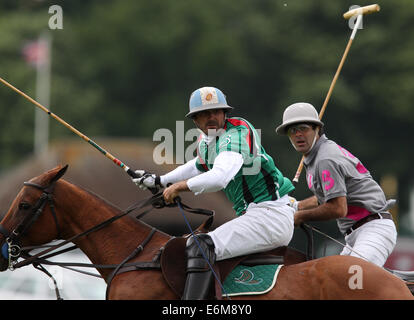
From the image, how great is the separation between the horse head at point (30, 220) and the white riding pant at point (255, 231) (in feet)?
4.68

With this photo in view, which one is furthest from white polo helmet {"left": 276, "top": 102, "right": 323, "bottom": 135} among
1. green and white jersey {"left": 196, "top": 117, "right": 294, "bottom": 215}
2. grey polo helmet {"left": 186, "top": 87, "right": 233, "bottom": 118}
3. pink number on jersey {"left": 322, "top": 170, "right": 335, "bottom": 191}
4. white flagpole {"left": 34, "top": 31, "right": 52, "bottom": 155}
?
white flagpole {"left": 34, "top": 31, "right": 52, "bottom": 155}

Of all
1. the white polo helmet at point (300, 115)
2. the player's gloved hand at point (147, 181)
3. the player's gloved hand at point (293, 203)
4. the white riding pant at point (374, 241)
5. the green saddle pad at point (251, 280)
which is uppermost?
the white polo helmet at point (300, 115)

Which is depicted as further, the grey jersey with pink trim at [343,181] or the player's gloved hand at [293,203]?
the player's gloved hand at [293,203]

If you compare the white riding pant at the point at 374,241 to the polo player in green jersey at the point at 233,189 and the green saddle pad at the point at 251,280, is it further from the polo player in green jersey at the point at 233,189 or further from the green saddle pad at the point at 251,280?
the green saddle pad at the point at 251,280

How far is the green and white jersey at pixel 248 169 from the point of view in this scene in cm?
673

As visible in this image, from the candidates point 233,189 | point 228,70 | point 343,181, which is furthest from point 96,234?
point 228,70

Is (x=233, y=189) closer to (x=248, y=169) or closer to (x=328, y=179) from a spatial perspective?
(x=248, y=169)

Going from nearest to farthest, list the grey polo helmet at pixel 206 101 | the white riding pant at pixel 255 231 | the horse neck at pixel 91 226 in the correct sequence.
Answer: the white riding pant at pixel 255 231 → the grey polo helmet at pixel 206 101 → the horse neck at pixel 91 226

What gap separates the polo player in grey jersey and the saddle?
63cm

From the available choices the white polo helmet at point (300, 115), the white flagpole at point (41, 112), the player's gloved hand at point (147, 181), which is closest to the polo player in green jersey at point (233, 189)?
the white polo helmet at point (300, 115)

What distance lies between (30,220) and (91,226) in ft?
1.70

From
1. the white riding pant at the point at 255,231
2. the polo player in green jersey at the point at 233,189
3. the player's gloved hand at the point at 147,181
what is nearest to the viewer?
the polo player in green jersey at the point at 233,189
